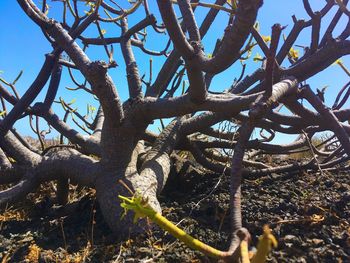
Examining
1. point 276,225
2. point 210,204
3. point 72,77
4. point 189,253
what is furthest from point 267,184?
point 72,77

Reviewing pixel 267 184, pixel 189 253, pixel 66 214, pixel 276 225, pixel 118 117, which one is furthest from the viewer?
pixel 267 184

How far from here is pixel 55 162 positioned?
2340mm

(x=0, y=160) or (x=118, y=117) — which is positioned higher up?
(x=118, y=117)

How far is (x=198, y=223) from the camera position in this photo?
1.91m

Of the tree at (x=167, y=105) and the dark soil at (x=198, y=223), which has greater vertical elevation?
the tree at (x=167, y=105)

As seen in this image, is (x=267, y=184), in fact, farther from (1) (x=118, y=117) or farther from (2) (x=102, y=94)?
(2) (x=102, y=94)

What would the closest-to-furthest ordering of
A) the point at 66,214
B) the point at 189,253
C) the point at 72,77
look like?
1. the point at 189,253
2. the point at 66,214
3. the point at 72,77

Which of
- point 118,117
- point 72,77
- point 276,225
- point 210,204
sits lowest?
point 276,225

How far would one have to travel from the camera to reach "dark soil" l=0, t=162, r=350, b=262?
5.34 ft

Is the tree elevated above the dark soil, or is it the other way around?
the tree

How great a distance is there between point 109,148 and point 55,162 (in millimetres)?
440

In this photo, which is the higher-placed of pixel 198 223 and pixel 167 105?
pixel 167 105

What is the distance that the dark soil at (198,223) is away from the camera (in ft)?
5.34

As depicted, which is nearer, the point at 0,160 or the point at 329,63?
the point at 329,63
